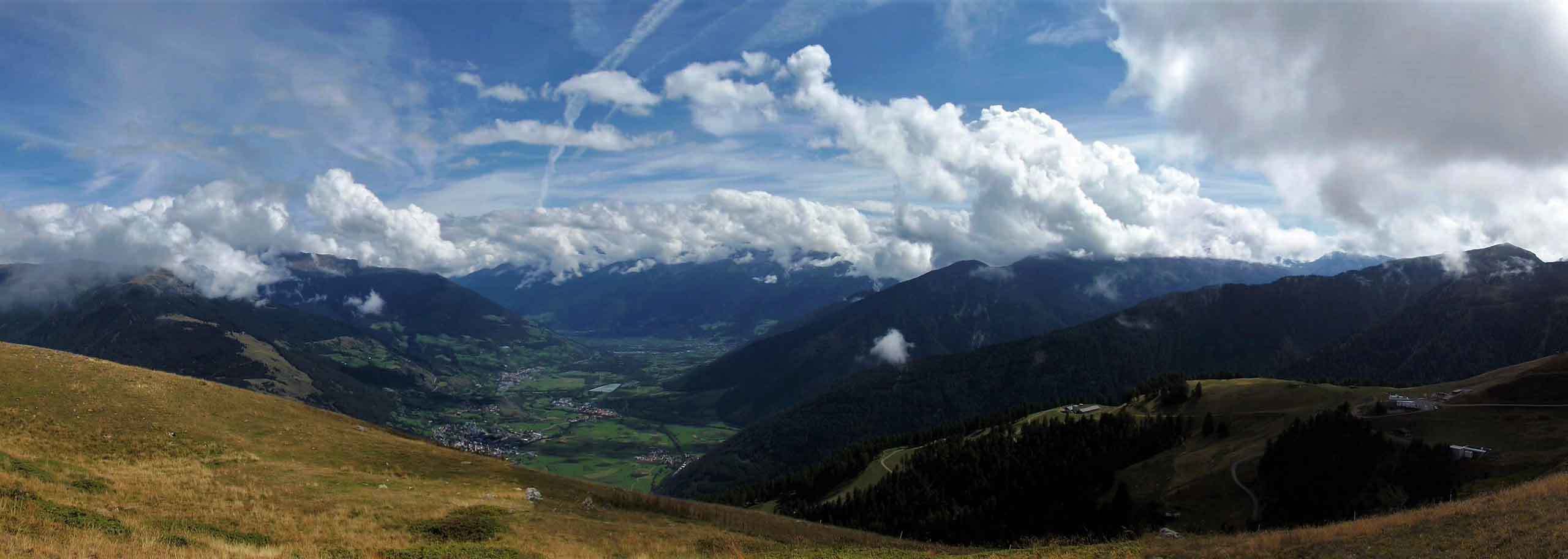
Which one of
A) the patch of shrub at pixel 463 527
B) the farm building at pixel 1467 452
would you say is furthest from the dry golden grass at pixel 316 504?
the farm building at pixel 1467 452

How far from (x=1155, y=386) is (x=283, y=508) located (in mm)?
219070

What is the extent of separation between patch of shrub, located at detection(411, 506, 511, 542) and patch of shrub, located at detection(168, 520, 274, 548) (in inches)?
249

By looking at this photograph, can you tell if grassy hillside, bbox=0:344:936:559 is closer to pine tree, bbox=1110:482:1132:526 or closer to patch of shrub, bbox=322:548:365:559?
patch of shrub, bbox=322:548:365:559

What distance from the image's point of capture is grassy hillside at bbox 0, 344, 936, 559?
26.5 meters

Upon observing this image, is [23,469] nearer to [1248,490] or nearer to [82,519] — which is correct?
[82,519]

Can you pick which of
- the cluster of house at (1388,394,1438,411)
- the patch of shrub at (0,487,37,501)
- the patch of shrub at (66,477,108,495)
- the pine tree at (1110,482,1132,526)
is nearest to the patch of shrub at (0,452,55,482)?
the patch of shrub at (66,477,108,495)

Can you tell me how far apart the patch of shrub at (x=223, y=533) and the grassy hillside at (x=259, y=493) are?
11cm

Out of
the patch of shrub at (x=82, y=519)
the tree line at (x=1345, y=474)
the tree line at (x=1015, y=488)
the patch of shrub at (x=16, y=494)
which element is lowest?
the tree line at (x=1015, y=488)

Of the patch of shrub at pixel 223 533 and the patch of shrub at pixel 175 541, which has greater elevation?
the patch of shrub at pixel 175 541

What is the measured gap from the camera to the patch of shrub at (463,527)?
3262 centimetres

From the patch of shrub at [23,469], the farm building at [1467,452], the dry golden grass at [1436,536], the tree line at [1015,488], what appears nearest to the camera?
the dry golden grass at [1436,536]

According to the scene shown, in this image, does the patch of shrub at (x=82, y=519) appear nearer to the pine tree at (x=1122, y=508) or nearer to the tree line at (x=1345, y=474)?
the tree line at (x=1345, y=474)

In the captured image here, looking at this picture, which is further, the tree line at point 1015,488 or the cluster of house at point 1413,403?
the tree line at point 1015,488

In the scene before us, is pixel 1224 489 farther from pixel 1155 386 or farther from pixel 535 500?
pixel 1155 386
